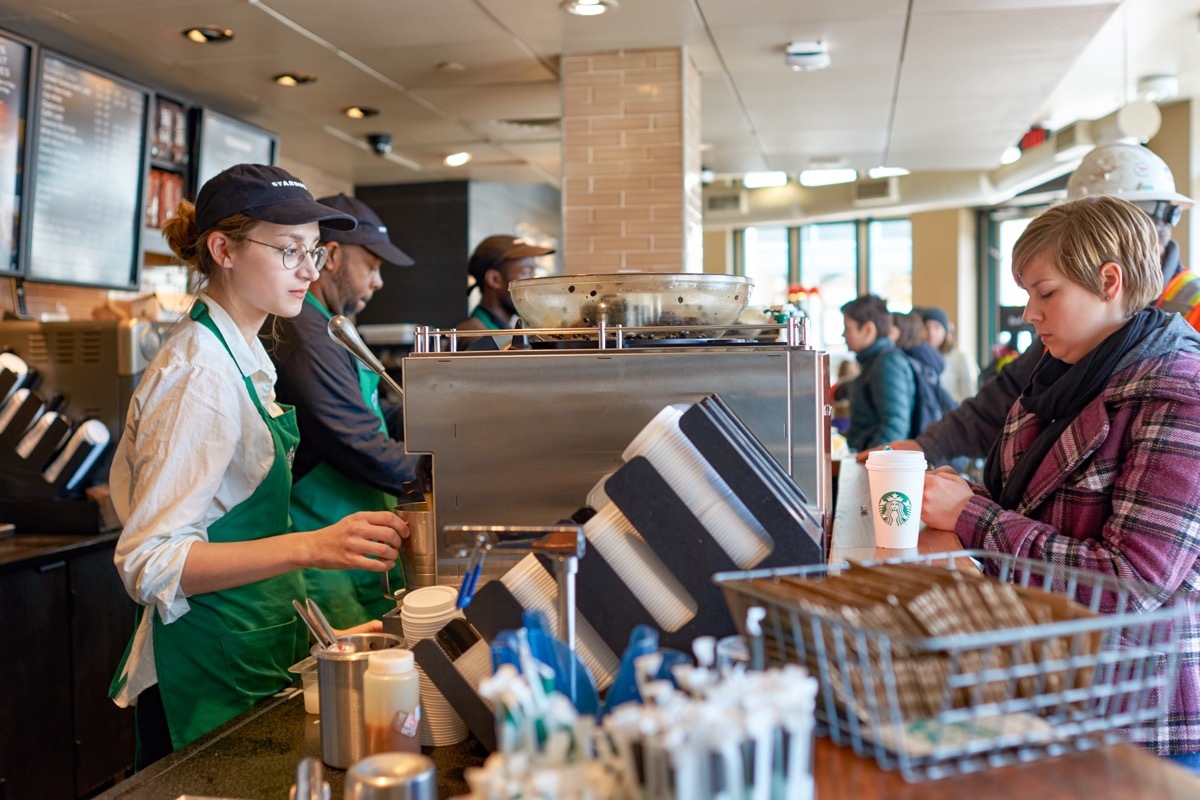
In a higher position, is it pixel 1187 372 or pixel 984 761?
pixel 1187 372

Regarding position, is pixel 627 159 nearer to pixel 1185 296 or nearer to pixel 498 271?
pixel 498 271

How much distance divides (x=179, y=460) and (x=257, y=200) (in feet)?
1.48

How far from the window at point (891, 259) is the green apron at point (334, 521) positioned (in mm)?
10133

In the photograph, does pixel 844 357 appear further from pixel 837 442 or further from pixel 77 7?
pixel 77 7

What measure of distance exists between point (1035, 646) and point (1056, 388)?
101 cm

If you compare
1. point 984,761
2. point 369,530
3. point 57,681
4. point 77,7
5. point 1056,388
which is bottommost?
point 57,681

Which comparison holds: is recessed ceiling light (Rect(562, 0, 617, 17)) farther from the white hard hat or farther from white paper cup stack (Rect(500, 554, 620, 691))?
white paper cup stack (Rect(500, 554, 620, 691))

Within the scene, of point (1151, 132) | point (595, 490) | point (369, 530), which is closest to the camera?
point (595, 490)

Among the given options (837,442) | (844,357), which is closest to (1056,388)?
(837,442)

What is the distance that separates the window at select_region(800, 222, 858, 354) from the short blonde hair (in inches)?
418

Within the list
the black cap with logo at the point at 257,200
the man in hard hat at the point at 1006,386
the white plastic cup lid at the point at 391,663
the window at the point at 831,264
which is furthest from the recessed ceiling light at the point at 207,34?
the window at the point at 831,264

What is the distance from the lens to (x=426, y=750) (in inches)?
50.4

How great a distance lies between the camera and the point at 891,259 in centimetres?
1204

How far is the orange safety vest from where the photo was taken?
2969 millimetres
